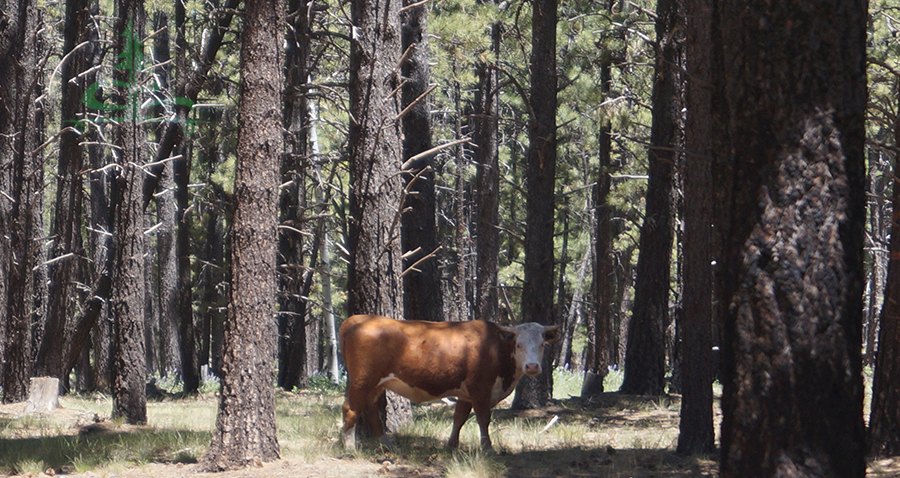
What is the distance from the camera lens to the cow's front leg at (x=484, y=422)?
9.37 metres

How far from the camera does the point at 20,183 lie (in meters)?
15.2

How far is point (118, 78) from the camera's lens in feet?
41.0

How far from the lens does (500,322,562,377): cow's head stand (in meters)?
9.25

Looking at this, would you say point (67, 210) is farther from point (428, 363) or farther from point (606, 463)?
point (606, 463)

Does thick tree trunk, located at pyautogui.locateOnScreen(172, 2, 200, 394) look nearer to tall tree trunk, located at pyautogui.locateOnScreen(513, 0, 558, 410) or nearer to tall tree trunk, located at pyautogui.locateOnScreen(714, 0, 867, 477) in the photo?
tall tree trunk, located at pyautogui.locateOnScreen(513, 0, 558, 410)

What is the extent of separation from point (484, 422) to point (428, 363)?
0.90 meters

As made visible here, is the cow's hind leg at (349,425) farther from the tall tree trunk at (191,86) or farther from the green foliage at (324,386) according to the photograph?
the green foliage at (324,386)

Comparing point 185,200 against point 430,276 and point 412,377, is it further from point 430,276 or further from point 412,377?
point 412,377

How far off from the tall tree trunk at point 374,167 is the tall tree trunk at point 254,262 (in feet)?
5.52

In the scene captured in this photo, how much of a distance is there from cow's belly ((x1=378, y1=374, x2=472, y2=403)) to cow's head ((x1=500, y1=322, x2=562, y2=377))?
72cm

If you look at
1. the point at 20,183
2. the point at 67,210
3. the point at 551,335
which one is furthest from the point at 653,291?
the point at 67,210

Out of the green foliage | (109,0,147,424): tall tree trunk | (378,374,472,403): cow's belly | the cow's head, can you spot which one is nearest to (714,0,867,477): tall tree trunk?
the cow's head

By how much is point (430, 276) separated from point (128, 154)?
474 cm

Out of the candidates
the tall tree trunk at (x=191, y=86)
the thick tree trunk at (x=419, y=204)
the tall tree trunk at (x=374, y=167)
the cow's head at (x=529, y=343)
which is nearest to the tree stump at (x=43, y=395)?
the tall tree trunk at (x=191, y=86)
